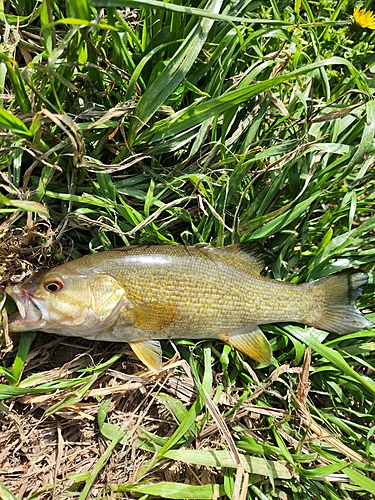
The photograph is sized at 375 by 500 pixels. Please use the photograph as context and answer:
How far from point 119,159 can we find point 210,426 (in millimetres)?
2061

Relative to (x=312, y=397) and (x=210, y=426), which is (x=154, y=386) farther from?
(x=312, y=397)

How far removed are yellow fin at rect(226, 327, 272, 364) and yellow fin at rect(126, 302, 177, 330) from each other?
50 cm

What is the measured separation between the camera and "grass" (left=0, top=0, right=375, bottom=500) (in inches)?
111

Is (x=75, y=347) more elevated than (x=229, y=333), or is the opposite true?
(x=229, y=333)

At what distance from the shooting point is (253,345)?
309 cm

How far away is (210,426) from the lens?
307cm

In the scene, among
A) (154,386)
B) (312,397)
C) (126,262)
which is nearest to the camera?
(126,262)

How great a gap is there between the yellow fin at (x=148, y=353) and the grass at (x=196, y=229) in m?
0.15

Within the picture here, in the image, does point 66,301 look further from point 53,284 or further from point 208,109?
point 208,109

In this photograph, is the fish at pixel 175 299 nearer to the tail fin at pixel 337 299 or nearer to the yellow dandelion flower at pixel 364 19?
the tail fin at pixel 337 299

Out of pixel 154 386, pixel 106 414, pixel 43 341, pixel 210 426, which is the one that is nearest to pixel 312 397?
pixel 210 426

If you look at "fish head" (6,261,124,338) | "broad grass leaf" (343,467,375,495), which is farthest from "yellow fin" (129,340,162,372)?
"broad grass leaf" (343,467,375,495)

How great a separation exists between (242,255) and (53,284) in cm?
137

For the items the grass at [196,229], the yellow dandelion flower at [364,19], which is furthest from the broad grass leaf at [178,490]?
the yellow dandelion flower at [364,19]
